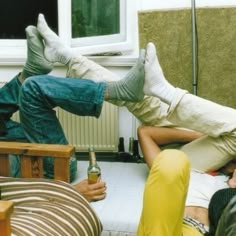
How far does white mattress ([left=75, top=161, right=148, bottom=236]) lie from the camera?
1741 millimetres

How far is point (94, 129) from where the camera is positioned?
9.22 ft

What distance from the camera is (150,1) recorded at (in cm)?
271

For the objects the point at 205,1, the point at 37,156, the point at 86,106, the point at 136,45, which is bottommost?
the point at 37,156

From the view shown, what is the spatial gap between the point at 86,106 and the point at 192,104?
1.54ft

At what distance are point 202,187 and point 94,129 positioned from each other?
108 centimetres

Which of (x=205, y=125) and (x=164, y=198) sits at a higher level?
(x=205, y=125)

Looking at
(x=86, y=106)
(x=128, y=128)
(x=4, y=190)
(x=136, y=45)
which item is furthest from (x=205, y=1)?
(x=4, y=190)

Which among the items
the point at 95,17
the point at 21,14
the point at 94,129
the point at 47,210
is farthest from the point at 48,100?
the point at 21,14

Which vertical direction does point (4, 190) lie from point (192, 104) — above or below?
below

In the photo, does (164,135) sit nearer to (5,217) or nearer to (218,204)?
(218,204)

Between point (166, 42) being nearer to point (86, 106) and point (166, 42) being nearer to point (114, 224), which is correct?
point (86, 106)

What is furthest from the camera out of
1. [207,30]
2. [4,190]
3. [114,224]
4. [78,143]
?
[78,143]

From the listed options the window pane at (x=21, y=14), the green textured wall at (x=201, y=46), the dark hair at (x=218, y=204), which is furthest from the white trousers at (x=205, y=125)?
the window pane at (x=21, y=14)

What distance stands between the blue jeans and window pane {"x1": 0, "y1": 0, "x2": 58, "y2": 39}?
110 centimetres
